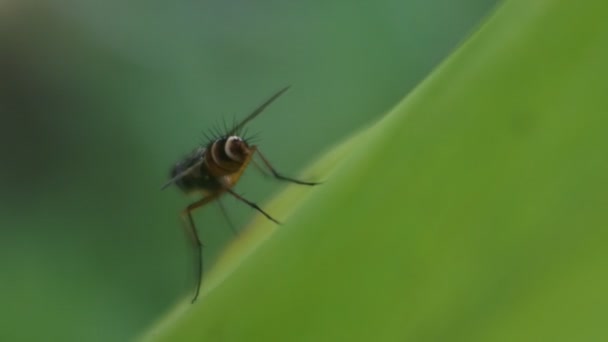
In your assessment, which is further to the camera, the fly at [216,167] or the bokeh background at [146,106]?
the bokeh background at [146,106]

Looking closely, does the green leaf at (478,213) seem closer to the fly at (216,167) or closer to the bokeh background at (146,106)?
the fly at (216,167)

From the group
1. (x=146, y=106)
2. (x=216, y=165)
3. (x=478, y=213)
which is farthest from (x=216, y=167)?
(x=146, y=106)

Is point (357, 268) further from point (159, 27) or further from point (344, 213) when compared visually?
point (159, 27)

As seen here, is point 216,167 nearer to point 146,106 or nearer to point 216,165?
point 216,165

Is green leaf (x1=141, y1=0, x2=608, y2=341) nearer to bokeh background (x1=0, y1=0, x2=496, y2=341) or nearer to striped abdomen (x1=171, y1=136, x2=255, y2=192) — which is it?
striped abdomen (x1=171, y1=136, x2=255, y2=192)

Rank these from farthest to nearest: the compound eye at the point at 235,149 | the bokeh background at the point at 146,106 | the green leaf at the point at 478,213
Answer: the bokeh background at the point at 146,106 < the compound eye at the point at 235,149 < the green leaf at the point at 478,213

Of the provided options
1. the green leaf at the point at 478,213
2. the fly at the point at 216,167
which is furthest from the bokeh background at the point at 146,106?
the green leaf at the point at 478,213
